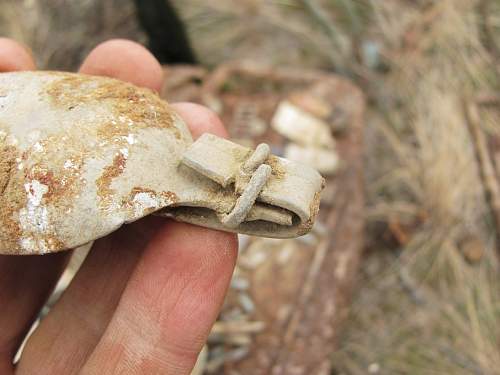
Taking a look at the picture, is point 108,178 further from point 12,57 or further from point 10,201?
point 12,57

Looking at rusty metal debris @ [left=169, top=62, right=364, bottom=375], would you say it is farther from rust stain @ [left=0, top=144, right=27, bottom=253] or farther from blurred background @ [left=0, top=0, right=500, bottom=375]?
rust stain @ [left=0, top=144, right=27, bottom=253]

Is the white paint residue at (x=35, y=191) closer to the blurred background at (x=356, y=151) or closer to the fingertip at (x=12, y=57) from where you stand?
the fingertip at (x=12, y=57)

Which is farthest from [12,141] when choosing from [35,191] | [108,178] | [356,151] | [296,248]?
[356,151]

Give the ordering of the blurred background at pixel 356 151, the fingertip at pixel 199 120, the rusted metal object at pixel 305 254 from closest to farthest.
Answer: the fingertip at pixel 199 120 < the rusted metal object at pixel 305 254 < the blurred background at pixel 356 151

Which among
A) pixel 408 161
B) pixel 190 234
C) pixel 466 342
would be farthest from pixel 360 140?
pixel 190 234

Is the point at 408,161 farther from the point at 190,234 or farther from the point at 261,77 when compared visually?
the point at 190,234

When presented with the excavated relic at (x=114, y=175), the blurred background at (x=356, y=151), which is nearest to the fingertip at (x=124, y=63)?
the excavated relic at (x=114, y=175)
